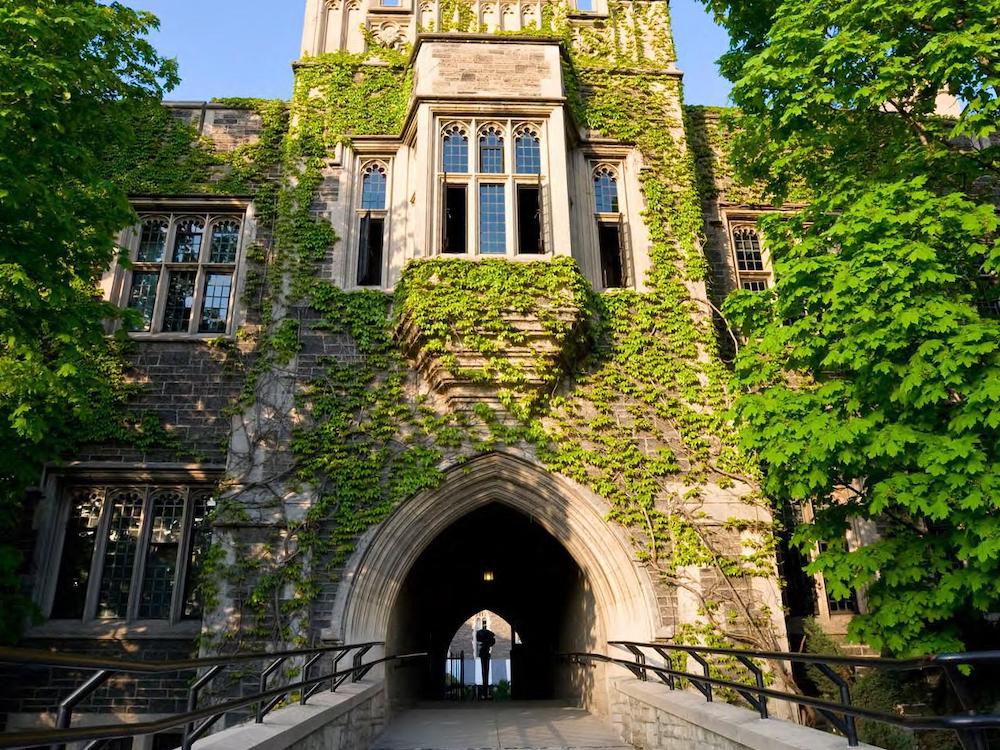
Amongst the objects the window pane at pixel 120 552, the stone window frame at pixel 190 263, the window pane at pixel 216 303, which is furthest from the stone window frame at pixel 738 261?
the window pane at pixel 120 552

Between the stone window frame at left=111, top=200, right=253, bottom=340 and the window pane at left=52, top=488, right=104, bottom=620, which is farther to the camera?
the stone window frame at left=111, top=200, right=253, bottom=340

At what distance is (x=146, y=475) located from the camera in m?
9.95

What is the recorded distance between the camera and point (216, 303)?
11258 millimetres

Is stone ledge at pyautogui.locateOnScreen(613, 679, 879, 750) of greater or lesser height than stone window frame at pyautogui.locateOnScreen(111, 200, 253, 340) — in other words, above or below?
below

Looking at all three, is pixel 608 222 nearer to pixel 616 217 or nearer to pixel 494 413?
pixel 616 217

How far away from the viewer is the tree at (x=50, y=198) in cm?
704

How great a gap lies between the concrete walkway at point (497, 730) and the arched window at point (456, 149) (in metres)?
7.57

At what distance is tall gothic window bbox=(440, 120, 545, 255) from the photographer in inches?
404

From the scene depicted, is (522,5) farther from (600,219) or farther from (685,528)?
(685,528)

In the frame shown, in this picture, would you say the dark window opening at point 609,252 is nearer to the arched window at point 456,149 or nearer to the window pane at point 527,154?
the window pane at point 527,154

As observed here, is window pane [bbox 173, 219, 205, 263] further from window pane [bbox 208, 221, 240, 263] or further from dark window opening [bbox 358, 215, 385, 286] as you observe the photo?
dark window opening [bbox 358, 215, 385, 286]

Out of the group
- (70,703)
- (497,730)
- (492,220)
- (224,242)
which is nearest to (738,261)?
(492,220)

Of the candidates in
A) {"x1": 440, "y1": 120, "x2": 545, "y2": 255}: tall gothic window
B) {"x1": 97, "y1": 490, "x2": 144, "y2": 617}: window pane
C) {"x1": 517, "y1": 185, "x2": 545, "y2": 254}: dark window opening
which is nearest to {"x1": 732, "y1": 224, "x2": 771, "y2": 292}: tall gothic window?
{"x1": 517, "y1": 185, "x2": 545, "y2": 254}: dark window opening

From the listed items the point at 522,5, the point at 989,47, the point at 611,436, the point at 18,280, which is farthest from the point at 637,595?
the point at 522,5
